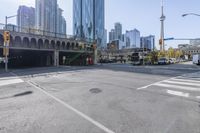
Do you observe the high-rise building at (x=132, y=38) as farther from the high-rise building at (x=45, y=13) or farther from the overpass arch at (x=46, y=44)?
the overpass arch at (x=46, y=44)

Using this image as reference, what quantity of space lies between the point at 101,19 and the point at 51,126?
100739 millimetres

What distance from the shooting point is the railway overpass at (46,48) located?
37.4m

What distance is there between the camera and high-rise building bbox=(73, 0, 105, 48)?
90.3 metres

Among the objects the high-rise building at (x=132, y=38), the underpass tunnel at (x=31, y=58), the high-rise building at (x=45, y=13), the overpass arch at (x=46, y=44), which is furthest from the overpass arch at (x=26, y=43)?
the high-rise building at (x=132, y=38)

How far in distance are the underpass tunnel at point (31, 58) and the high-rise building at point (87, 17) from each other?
3185 centimetres

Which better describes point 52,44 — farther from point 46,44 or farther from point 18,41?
point 18,41

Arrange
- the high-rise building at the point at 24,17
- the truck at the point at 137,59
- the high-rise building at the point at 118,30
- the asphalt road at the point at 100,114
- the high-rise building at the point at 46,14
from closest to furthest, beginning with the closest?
the asphalt road at the point at 100,114 < the truck at the point at 137,59 < the high-rise building at the point at 24,17 < the high-rise building at the point at 46,14 < the high-rise building at the point at 118,30

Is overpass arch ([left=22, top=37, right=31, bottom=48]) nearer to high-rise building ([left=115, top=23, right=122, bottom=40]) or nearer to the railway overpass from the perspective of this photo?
the railway overpass

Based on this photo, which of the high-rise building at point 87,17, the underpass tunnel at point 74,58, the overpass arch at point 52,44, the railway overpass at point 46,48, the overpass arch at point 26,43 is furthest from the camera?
the high-rise building at point 87,17

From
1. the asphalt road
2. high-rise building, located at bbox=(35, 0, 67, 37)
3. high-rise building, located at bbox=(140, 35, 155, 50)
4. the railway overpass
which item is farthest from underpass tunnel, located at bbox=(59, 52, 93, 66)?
high-rise building, located at bbox=(140, 35, 155, 50)

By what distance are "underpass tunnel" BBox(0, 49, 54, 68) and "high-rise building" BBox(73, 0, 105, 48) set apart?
104 ft

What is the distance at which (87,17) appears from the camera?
91.2m

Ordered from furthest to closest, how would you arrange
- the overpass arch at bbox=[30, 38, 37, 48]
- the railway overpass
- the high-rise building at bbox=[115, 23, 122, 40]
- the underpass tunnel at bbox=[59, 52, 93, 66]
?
the high-rise building at bbox=[115, 23, 122, 40] < the underpass tunnel at bbox=[59, 52, 93, 66] < the overpass arch at bbox=[30, 38, 37, 48] < the railway overpass

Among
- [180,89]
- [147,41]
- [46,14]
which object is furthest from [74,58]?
[147,41]
